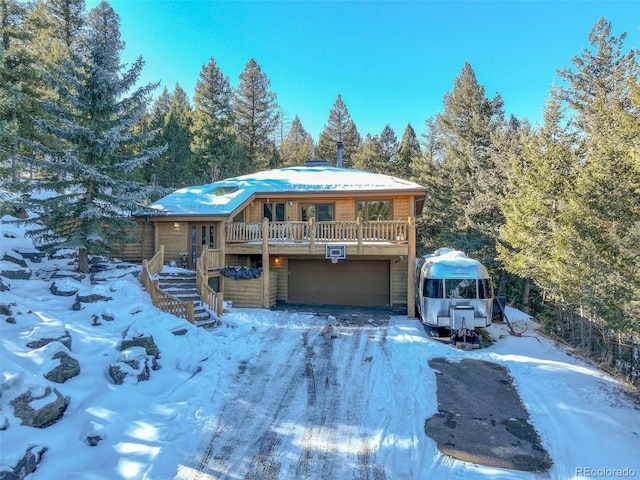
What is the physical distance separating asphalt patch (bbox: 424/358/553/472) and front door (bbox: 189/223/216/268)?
33.5 ft

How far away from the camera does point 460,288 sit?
32.8 ft

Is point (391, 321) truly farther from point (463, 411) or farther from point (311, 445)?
point (311, 445)

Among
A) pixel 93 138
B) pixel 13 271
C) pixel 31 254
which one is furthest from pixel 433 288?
pixel 31 254

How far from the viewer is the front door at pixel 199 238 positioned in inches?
562

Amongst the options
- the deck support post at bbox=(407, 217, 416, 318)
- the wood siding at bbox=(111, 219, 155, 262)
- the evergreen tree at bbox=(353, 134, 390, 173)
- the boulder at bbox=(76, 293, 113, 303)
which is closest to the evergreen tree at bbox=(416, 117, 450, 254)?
the evergreen tree at bbox=(353, 134, 390, 173)

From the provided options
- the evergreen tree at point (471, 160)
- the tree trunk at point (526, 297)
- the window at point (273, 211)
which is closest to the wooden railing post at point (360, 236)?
the window at point (273, 211)

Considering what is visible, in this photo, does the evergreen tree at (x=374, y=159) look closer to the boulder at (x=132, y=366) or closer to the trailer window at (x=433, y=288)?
the trailer window at (x=433, y=288)

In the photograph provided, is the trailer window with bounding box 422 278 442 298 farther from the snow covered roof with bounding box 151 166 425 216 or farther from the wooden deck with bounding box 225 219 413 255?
the snow covered roof with bounding box 151 166 425 216

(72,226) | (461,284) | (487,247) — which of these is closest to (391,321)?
(461,284)

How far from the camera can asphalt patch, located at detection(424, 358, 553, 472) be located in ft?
16.7

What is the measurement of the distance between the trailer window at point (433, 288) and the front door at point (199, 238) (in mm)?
8942

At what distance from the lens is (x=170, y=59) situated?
18344 millimetres

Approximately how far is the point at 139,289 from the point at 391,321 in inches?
335

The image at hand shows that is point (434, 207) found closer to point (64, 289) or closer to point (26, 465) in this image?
point (64, 289)
